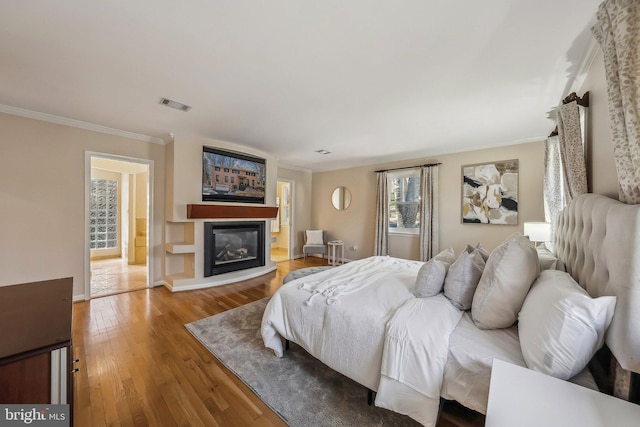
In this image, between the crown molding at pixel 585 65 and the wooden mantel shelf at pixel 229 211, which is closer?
the crown molding at pixel 585 65

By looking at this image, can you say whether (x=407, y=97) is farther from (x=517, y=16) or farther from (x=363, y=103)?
(x=517, y=16)

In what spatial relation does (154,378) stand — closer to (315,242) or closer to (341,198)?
(315,242)

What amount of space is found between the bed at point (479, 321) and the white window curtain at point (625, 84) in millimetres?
148

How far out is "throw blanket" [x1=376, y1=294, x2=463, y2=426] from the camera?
1.24 metres

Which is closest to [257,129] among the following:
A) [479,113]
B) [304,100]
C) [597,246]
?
[304,100]

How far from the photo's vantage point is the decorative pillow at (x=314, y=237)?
6.07 metres

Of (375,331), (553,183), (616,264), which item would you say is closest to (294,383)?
(375,331)

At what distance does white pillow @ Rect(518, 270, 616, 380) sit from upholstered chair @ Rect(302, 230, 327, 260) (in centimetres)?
478

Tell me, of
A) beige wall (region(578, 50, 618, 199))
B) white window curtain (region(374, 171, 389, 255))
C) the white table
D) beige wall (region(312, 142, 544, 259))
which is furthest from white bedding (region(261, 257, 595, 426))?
white window curtain (region(374, 171, 389, 255))

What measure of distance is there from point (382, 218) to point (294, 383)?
12.9ft

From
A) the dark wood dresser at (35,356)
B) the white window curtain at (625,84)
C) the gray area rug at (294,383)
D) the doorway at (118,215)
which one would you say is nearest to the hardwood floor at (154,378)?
the gray area rug at (294,383)

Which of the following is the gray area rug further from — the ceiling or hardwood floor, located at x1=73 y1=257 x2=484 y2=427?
the ceiling

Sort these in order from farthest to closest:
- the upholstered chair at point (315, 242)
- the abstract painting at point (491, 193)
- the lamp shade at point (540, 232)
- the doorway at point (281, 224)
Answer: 1. the doorway at point (281, 224)
2. the upholstered chair at point (315, 242)
3. the abstract painting at point (491, 193)
4. the lamp shade at point (540, 232)

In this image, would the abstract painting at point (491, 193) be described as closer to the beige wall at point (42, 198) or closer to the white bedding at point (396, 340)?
the white bedding at point (396, 340)
